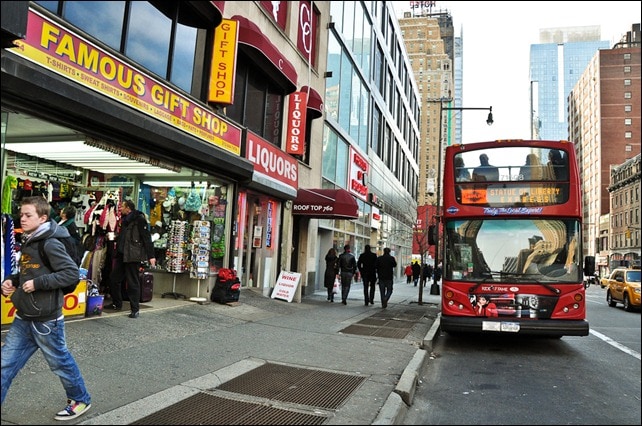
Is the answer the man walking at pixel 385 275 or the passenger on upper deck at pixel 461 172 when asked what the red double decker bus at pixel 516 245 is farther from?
the man walking at pixel 385 275

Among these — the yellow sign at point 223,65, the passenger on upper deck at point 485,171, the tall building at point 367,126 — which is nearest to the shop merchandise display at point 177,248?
the yellow sign at point 223,65

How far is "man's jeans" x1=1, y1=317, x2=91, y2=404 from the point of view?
3.52m

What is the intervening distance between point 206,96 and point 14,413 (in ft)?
25.1

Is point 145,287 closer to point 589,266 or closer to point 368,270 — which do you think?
point 368,270

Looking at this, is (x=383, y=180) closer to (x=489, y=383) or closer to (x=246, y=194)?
(x=246, y=194)

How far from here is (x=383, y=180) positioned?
30297mm

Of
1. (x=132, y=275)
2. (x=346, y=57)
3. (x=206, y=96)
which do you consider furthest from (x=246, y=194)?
(x=346, y=57)

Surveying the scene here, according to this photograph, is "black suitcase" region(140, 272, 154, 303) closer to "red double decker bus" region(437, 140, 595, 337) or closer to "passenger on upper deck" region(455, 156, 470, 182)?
"red double decker bus" region(437, 140, 595, 337)

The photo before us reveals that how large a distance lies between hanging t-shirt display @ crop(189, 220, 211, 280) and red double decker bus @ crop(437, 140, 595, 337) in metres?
5.08

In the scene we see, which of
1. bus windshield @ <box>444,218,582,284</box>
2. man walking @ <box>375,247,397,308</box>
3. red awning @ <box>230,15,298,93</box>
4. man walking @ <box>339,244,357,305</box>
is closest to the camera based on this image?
bus windshield @ <box>444,218,582,284</box>

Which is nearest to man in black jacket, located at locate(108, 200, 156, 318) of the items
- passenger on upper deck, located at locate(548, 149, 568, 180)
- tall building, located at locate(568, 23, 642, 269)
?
passenger on upper deck, located at locate(548, 149, 568, 180)

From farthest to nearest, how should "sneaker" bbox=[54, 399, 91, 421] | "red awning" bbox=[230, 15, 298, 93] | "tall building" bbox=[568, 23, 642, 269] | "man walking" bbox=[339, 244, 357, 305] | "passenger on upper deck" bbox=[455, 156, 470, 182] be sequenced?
"tall building" bbox=[568, 23, 642, 269], "man walking" bbox=[339, 244, 357, 305], "red awning" bbox=[230, 15, 298, 93], "passenger on upper deck" bbox=[455, 156, 470, 182], "sneaker" bbox=[54, 399, 91, 421]

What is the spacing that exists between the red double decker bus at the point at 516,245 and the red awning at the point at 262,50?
543 centimetres

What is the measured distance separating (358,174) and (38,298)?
20389mm
